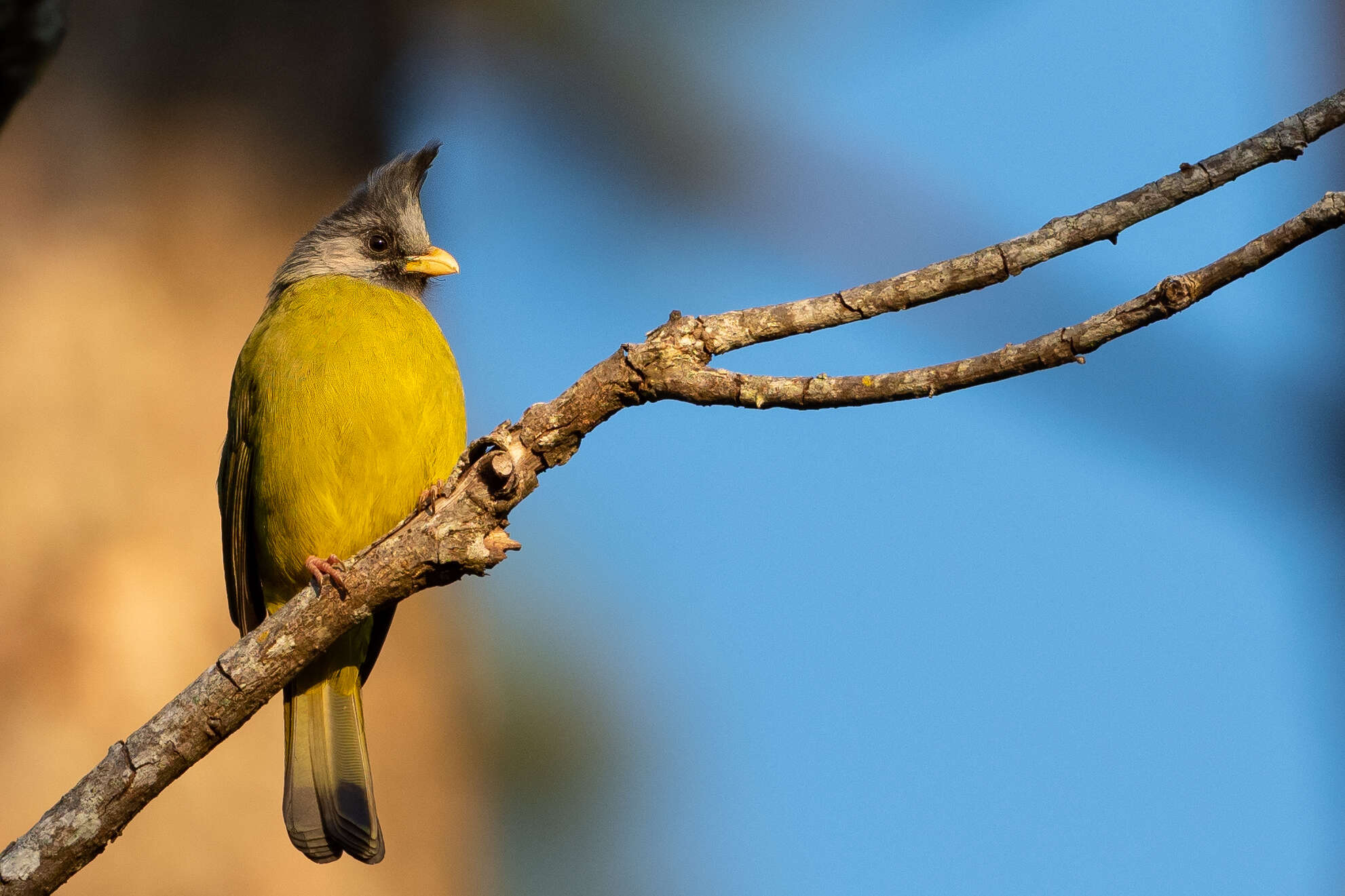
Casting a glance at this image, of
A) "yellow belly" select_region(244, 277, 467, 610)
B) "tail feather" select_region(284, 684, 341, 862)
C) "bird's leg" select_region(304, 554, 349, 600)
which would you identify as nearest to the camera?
"bird's leg" select_region(304, 554, 349, 600)

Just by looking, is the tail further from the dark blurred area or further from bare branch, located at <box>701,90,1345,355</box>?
bare branch, located at <box>701,90,1345,355</box>

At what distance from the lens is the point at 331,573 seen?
2.93m

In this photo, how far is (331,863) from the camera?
15.5 feet

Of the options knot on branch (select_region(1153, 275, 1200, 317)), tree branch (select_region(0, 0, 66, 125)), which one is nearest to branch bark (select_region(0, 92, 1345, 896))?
knot on branch (select_region(1153, 275, 1200, 317))

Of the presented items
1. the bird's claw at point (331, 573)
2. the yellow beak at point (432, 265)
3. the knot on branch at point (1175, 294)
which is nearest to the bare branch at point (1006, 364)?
the knot on branch at point (1175, 294)

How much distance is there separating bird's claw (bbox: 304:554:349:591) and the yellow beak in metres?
1.70

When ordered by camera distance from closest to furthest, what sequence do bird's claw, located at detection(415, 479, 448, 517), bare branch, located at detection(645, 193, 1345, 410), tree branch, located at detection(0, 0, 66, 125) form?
1. tree branch, located at detection(0, 0, 66, 125)
2. bare branch, located at detection(645, 193, 1345, 410)
3. bird's claw, located at detection(415, 479, 448, 517)

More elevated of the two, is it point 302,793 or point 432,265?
point 432,265

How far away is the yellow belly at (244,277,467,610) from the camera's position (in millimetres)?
3895

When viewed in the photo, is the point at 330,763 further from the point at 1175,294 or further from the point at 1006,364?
the point at 1175,294

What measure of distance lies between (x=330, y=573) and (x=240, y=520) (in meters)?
1.42

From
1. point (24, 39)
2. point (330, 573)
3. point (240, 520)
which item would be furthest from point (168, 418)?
point (24, 39)

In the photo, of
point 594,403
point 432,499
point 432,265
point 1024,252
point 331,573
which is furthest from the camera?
point 432,265

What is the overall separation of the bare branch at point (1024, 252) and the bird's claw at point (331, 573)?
106 centimetres
